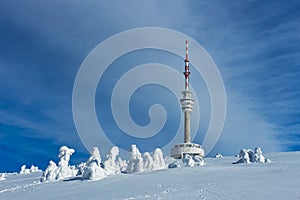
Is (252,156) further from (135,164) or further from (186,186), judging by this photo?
(186,186)

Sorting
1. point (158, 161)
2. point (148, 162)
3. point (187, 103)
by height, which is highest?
point (187, 103)

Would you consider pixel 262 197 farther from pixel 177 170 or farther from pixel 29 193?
pixel 29 193

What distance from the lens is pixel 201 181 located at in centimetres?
3002

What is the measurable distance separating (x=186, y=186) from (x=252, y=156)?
58.7 feet

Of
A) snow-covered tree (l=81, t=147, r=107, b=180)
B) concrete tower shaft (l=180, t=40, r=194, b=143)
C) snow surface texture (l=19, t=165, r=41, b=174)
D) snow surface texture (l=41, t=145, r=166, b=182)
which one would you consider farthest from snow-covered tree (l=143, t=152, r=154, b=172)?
concrete tower shaft (l=180, t=40, r=194, b=143)

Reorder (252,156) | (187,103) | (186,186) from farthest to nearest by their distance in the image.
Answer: (187,103) < (252,156) < (186,186)

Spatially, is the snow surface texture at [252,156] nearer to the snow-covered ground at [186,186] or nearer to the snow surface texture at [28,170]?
the snow-covered ground at [186,186]

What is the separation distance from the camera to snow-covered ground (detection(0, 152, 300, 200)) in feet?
81.1

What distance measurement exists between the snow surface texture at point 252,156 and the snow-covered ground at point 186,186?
31.0 ft

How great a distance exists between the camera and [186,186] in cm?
2856

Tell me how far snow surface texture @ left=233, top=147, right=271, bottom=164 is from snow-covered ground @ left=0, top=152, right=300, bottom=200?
31.0ft

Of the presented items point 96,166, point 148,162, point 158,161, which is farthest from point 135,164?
point 96,166

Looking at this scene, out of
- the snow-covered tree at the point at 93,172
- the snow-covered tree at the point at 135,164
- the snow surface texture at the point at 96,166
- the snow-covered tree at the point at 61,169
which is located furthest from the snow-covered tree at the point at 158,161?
the snow-covered tree at the point at 93,172

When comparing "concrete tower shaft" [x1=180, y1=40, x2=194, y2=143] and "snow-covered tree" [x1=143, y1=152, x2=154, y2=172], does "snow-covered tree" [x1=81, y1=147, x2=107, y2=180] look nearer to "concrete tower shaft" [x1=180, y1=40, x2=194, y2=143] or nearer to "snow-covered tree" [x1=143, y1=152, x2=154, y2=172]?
"snow-covered tree" [x1=143, y1=152, x2=154, y2=172]
